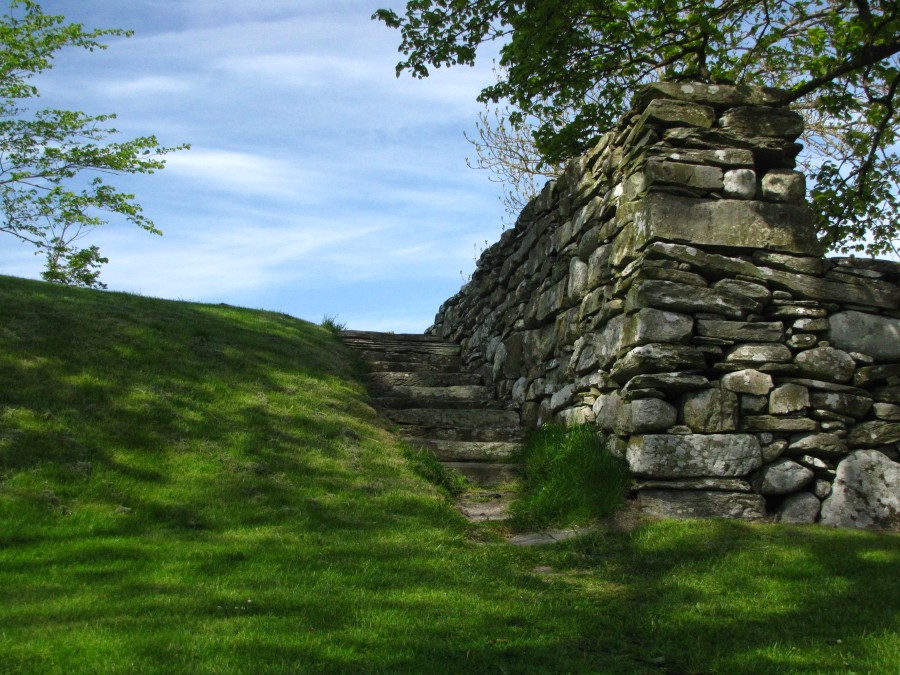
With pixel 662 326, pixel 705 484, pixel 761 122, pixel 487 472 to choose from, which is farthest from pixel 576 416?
pixel 761 122

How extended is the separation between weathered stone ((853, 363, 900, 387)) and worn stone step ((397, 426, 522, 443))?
11.1 ft

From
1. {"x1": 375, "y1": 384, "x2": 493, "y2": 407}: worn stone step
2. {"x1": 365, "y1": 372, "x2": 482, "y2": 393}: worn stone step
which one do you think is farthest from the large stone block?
{"x1": 365, "y1": 372, "x2": 482, "y2": 393}: worn stone step

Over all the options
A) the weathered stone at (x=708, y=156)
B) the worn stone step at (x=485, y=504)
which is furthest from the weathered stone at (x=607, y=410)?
the weathered stone at (x=708, y=156)

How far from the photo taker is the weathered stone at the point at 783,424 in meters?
5.57

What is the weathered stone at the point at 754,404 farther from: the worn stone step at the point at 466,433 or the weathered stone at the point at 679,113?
the worn stone step at the point at 466,433

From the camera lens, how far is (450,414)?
28.0ft

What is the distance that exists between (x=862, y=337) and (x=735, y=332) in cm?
97

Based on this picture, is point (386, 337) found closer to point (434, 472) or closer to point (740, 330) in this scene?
point (434, 472)

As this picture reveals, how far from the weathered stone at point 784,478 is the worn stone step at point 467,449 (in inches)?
106

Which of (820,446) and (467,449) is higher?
(820,446)

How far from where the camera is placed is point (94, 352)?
299 inches

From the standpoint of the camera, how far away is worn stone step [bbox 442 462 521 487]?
7.29 meters

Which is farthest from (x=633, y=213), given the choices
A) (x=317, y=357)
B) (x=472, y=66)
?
(x=317, y=357)

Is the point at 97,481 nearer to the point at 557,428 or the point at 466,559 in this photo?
the point at 466,559
